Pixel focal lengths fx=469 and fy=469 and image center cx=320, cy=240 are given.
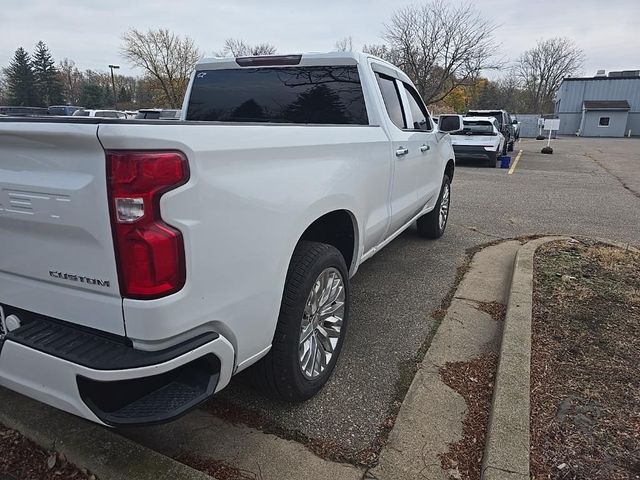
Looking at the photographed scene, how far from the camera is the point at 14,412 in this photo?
100 inches

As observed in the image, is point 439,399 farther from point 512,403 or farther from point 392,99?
point 392,99

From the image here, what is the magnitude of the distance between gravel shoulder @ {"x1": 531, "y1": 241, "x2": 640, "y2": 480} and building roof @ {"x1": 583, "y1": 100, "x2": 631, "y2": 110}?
5691 centimetres

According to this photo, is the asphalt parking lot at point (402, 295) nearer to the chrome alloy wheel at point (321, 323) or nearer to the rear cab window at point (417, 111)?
the chrome alloy wheel at point (321, 323)

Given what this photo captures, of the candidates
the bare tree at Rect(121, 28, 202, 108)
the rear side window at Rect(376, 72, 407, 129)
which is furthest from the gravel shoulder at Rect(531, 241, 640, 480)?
the bare tree at Rect(121, 28, 202, 108)

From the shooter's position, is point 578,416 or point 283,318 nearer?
point 283,318

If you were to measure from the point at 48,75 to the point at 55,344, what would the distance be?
71619 mm

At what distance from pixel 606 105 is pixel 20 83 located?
6883cm

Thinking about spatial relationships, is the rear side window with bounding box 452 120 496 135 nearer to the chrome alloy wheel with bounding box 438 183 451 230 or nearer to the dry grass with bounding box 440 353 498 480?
the chrome alloy wheel with bounding box 438 183 451 230

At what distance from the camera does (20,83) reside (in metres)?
57.0

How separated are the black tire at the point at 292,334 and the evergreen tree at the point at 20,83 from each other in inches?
2585

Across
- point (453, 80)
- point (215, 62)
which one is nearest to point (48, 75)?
point (453, 80)

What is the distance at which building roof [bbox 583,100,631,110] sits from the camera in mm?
51844

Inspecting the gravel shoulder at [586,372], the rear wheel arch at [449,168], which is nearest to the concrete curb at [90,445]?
the gravel shoulder at [586,372]

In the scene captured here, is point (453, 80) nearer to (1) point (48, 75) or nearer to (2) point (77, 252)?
(2) point (77, 252)
